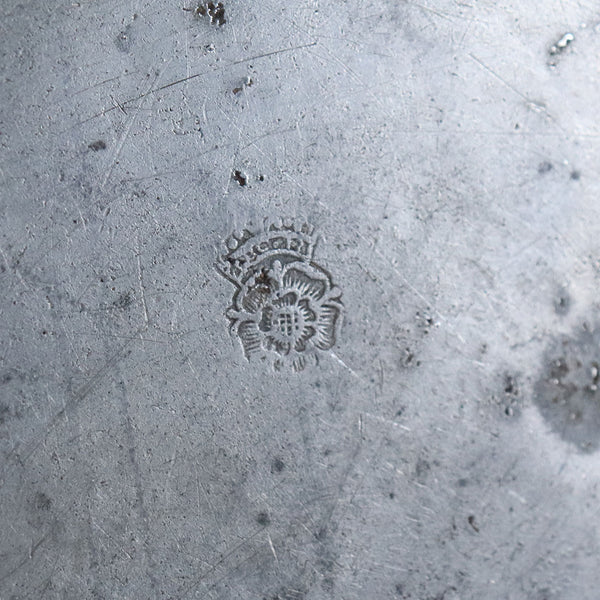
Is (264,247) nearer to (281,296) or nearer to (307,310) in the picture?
(281,296)

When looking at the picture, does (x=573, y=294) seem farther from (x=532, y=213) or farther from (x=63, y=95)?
(x=63, y=95)

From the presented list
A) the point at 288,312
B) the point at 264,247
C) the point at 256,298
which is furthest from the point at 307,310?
the point at 264,247

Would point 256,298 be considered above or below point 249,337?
above

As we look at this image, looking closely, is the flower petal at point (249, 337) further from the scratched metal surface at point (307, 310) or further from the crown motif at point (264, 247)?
the crown motif at point (264, 247)

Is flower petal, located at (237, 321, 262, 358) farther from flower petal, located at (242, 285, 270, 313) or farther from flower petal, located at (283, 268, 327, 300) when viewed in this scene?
flower petal, located at (283, 268, 327, 300)

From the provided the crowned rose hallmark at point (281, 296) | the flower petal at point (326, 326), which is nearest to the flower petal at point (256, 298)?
the crowned rose hallmark at point (281, 296)

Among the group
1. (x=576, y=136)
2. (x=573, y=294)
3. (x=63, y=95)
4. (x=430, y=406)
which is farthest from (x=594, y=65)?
(x=63, y=95)
